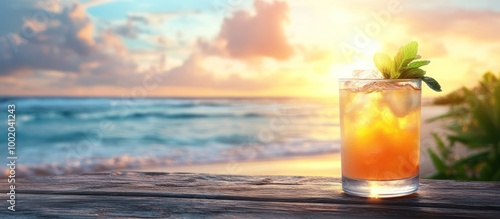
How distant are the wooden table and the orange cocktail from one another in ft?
0.17

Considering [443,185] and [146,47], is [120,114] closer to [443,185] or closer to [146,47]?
[146,47]

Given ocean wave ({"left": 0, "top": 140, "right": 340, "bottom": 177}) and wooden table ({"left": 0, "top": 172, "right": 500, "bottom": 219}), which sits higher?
wooden table ({"left": 0, "top": 172, "right": 500, "bottom": 219})

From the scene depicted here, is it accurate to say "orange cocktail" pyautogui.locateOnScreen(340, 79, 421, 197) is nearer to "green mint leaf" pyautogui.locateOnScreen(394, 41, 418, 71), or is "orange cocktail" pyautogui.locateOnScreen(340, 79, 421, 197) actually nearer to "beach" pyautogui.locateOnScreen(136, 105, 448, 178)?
"green mint leaf" pyautogui.locateOnScreen(394, 41, 418, 71)

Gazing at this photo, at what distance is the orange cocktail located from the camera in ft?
3.63

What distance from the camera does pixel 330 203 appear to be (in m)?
1.06

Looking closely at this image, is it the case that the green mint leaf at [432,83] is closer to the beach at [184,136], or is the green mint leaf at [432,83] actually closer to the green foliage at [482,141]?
the green foliage at [482,141]

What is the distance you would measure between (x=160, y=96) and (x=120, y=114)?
4.10 m

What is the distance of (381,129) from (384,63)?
0.45ft

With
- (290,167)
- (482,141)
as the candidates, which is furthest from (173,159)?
(482,141)

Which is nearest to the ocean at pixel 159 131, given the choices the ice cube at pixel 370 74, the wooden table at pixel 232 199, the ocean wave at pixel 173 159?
the ocean wave at pixel 173 159

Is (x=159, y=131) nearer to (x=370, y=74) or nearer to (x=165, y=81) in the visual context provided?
(x=165, y=81)

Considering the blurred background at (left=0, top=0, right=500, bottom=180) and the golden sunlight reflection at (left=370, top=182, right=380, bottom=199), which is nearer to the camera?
A: the golden sunlight reflection at (left=370, top=182, right=380, bottom=199)

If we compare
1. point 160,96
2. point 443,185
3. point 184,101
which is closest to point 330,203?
point 443,185

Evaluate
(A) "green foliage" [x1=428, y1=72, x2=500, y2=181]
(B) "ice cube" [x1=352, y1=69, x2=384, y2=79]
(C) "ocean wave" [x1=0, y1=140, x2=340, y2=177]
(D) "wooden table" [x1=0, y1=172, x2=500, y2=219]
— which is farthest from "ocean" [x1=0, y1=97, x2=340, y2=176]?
(B) "ice cube" [x1=352, y1=69, x2=384, y2=79]
